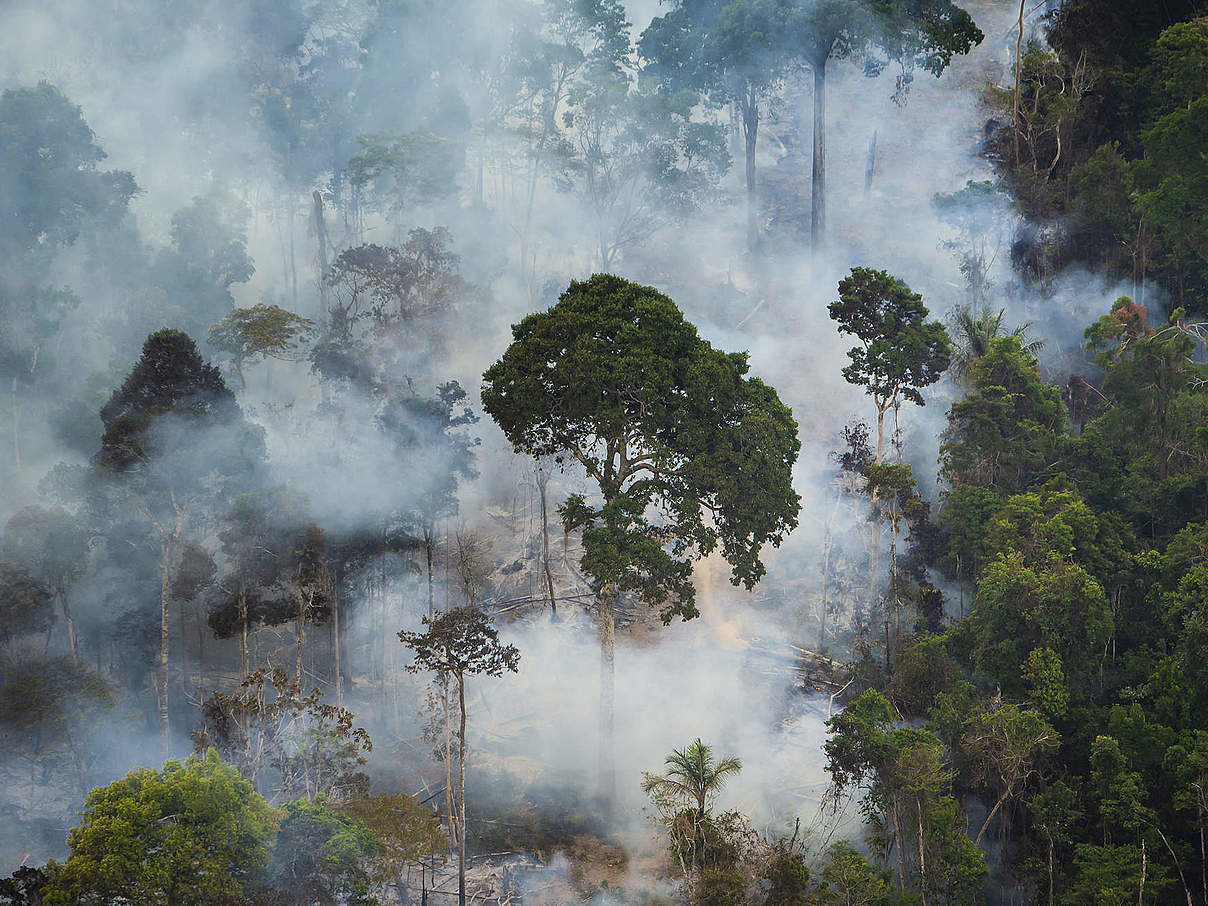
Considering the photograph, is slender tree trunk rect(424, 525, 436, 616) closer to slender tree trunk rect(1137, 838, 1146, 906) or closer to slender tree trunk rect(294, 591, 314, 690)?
slender tree trunk rect(294, 591, 314, 690)

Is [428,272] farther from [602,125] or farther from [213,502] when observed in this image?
[213,502]

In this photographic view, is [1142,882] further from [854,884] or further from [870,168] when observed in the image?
[870,168]

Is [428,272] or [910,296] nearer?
[910,296]

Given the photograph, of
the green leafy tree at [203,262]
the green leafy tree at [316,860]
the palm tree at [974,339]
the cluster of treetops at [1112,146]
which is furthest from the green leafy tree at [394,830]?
the green leafy tree at [203,262]

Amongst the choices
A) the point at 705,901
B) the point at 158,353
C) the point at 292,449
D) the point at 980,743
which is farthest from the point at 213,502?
the point at 980,743

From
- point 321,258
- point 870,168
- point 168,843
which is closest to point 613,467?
point 168,843

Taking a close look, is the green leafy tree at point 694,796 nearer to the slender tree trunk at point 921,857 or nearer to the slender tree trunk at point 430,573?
the slender tree trunk at point 921,857

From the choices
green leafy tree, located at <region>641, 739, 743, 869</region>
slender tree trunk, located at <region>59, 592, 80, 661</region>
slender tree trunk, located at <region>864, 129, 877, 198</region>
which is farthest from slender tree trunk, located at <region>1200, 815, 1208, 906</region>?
slender tree trunk, located at <region>864, 129, 877, 198</region>
